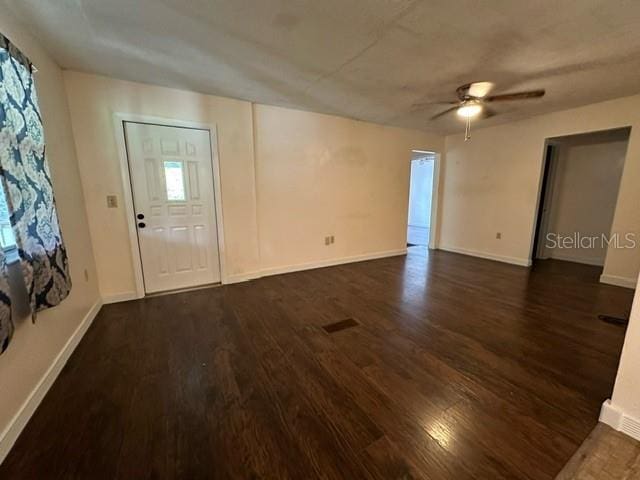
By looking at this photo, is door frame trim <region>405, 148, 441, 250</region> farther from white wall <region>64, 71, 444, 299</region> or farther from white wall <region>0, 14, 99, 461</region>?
white wall <region>0, 14, 99, 461</region>

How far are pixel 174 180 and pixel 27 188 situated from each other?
61.5 inches

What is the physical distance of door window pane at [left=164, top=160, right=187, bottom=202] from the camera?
296cm

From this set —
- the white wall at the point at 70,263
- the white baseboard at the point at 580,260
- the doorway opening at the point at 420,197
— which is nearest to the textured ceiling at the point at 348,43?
the white wall at the point at 70,263

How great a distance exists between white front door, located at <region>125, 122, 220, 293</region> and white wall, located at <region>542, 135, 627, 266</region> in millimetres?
6033

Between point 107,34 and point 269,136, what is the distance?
1.83 m

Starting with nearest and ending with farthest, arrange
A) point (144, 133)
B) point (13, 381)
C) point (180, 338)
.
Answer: point (13, 381), point (180, 338), point (144, 133)

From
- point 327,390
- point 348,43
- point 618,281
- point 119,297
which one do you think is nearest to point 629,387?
Result: point 327,390

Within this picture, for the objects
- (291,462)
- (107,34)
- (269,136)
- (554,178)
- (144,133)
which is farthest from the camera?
(554,178)

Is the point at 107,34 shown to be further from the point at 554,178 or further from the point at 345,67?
the point at 554,178

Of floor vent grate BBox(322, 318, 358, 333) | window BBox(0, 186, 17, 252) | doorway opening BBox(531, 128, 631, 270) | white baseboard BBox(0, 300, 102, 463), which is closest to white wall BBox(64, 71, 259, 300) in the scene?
white baseboard BBox(0, 300, 102, 463)

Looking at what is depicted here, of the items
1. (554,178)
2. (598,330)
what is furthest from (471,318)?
(554,178)

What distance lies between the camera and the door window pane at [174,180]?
2957mm

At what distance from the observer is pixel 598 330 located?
2264 mm

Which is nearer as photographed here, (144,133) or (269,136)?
(144,133)
